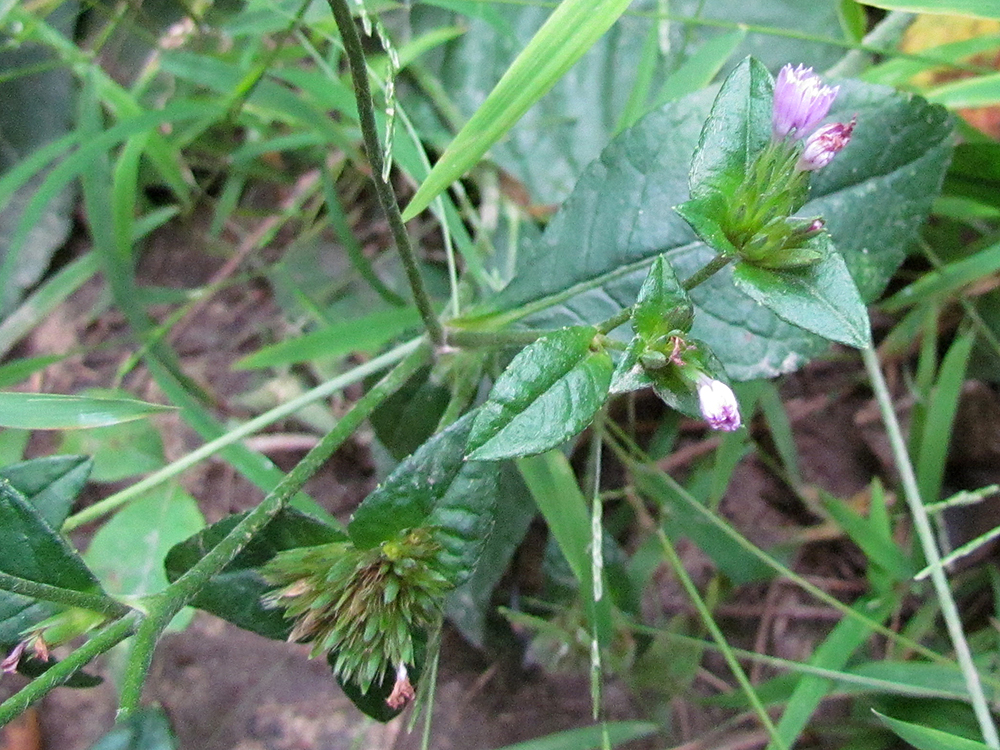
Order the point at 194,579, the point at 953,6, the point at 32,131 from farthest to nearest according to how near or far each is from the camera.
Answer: the point at 32,131 < the point at 953,6 < the point at 194,579

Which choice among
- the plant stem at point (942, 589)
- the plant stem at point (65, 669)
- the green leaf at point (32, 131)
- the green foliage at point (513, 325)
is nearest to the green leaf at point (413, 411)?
the green foliage at point (513, 325)

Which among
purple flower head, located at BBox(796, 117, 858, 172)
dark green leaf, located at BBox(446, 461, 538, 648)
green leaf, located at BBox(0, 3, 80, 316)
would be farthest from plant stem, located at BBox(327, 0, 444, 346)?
green leaf, located at BBox(0, 3, 80, 316)

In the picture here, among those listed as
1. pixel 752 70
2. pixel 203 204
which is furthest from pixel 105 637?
pixel 203 204

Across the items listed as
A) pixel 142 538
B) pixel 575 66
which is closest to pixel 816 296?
pixel 575 66

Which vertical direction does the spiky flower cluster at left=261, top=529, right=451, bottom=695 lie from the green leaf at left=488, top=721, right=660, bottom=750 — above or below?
above

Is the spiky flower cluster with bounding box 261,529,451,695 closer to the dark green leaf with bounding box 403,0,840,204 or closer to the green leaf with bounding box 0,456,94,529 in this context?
the green leaf with bounding box 0,456,94,529

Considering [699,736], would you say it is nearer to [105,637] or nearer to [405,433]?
[405,433]

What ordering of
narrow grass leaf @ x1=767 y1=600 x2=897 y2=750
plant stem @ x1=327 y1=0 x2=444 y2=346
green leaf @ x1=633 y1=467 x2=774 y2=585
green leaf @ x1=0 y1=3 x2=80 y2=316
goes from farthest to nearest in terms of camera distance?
green leaf @ x1=0 y1=3 x2=80 y2=316, green leaf @ x1=633 y1=467 x2=774 y2=585, narrow grass leaf @ x1=767 y1=600 x2=897 y2=750, plant stem @ x1=327 y1=0 x2=444 y2=346

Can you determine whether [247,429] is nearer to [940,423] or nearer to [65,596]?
[65,596]
